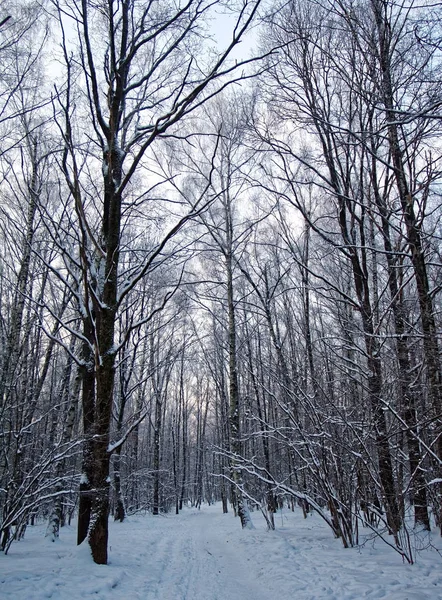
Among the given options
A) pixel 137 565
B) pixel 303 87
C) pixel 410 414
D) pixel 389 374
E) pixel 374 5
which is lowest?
pixel 137 565

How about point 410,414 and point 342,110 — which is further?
point 342,110

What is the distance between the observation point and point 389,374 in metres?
6.13

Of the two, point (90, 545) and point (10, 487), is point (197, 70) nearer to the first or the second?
point (90, 545)

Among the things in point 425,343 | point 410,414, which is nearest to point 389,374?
point 410,414

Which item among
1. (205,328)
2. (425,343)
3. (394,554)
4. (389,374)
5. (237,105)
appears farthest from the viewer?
(205,328)

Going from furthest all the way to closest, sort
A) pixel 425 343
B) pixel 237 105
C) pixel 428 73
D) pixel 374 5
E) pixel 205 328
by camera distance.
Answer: pixel 205 328
pixel 237 105
pixel 374 5
pixel 425 343
pixel 428 73

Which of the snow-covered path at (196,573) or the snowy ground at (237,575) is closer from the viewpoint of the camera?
the snowy ground at (237,575)

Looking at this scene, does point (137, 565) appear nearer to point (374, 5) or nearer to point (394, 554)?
point (394, 554)

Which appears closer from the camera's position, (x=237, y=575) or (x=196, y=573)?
(x=237, y=575)

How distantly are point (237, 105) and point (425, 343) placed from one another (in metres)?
8.77

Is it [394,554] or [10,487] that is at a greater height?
[10,487]

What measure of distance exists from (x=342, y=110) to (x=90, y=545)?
8.37m

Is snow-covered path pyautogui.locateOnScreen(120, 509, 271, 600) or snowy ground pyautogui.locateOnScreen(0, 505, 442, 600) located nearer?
snowy ground pyautogui.locateOnScreen(0, 505, 442, 600)

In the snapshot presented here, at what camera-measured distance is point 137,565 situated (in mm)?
5562
